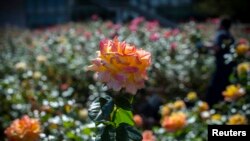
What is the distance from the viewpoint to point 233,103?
422 centimetres

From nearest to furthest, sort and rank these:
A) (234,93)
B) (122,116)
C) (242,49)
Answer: (122,116) < (234,93) < (242,49)

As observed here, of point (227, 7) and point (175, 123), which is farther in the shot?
point (227, 7)

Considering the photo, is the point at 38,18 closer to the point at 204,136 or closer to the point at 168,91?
the point at 168,91

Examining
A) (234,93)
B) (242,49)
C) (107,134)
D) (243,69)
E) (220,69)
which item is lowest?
(107,134)

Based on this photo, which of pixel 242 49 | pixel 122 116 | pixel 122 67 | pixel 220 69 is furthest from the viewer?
pixel 220 69

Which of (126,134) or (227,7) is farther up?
(227,7)

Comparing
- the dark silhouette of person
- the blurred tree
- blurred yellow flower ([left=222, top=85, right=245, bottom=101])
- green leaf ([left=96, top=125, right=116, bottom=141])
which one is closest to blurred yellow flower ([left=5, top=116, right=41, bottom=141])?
green leaf ([left=96, top=125, right=116, bottom=141])

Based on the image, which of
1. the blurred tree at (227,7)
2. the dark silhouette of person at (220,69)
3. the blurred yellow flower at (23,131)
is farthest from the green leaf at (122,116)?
the blurred tree at (227,7)

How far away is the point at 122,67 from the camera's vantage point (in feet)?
6.66

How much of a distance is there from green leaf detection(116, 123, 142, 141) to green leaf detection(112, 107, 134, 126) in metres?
0.02

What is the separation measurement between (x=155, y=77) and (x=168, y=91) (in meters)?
0.28

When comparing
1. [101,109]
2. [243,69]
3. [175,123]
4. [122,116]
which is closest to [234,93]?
[243,69]

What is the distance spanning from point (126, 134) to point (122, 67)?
281 mm

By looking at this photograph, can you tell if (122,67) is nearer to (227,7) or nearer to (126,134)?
(126,134)
